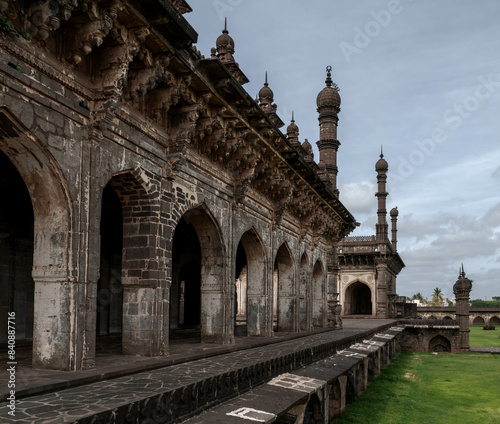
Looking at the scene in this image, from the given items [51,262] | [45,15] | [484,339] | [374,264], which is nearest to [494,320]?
[484,339]

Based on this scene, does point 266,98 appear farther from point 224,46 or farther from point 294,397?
point 294,397

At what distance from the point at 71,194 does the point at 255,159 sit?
A: 236 inches

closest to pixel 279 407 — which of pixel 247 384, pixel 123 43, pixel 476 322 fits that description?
Answer: pixel 247 384

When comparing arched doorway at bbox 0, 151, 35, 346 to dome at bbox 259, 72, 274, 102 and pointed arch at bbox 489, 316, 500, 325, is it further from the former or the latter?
pointed arch at bbox 489, 316, 500, 325

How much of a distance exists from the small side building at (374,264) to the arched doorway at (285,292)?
2286 centimetres

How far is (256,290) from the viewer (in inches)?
544

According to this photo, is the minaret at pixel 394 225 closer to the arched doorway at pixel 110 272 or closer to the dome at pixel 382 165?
the dome at pixel 382 165

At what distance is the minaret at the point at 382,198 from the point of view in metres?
39.3

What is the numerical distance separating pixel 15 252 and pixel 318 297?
44.4ft

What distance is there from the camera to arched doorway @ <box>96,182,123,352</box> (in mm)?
11656

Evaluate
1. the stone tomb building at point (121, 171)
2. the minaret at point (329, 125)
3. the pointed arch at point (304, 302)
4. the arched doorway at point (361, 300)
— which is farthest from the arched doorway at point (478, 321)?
the stone tomb building at point (121, 171)

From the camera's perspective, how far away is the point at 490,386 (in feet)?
53.1

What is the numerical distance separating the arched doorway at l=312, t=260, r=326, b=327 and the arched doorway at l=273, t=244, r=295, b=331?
3.97 metres

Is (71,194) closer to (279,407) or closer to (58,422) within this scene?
(58,422)
